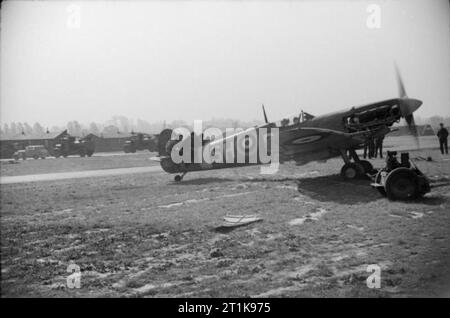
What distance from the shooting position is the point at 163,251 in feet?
20.4

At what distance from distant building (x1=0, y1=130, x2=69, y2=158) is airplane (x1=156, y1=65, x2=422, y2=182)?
39505 mm

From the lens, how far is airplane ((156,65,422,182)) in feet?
42.7

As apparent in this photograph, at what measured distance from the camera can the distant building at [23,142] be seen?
146 ft

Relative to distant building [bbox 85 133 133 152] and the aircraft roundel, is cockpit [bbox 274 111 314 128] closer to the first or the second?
the aircraft roundel

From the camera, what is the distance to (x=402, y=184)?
910cm

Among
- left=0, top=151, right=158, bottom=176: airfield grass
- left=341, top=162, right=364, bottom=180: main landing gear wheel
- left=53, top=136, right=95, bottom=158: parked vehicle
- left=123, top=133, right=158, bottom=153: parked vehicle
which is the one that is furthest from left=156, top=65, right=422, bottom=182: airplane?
left=123, top=133, right=158, bottom=153: parked vehicle

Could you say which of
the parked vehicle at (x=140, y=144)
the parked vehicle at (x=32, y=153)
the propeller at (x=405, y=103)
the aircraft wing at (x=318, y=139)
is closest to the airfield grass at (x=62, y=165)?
the parked vehicle at (x=32, y=153)

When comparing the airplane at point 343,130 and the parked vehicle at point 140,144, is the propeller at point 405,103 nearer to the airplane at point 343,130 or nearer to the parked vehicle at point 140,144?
the airplane at point 343,130

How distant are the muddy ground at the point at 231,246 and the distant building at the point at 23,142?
127 feet

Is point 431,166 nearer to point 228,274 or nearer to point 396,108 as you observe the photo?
point 396,108

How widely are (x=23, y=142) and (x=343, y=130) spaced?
5037cm

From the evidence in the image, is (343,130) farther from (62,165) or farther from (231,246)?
(62,165)
